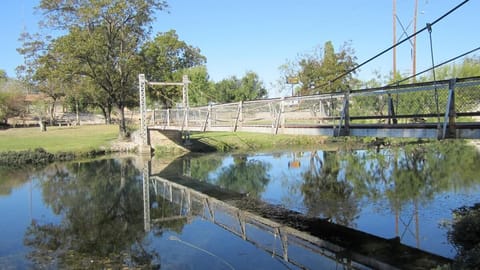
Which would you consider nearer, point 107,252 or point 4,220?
point 107,252

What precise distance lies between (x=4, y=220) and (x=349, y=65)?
116 feet

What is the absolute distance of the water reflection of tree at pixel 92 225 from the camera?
341 inches

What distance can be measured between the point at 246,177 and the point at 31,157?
46.8ft

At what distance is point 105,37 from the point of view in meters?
29.9

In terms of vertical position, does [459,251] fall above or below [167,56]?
below

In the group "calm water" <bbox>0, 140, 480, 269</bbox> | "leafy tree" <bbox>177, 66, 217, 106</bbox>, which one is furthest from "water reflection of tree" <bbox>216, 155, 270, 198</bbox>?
"leafy tree" <bbox>177, 66, 217, 106</bbox>

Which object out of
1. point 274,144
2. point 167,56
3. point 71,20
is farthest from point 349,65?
point 71,20

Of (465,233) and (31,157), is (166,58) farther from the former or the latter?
(465,233)

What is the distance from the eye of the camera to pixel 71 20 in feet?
98.2

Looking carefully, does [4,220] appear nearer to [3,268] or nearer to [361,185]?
[3,268]

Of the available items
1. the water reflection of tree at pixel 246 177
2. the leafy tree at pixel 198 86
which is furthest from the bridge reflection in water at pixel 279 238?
the leafy tree at pixel 198 86

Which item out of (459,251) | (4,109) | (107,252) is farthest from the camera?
(4,109)

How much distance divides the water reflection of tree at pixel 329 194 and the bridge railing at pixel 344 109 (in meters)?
2.39

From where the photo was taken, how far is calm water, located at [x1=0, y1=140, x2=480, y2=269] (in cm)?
873
